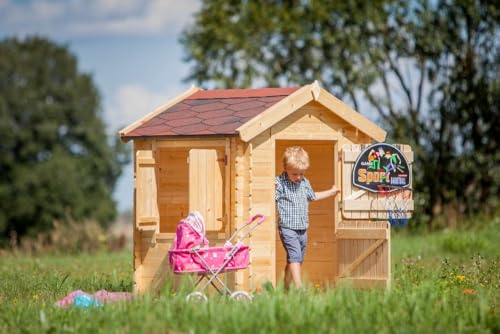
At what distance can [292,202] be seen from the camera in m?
11.1

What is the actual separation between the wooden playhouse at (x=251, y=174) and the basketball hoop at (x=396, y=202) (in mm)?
106

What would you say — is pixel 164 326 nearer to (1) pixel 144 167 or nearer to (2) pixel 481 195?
(1) pixel 144 167

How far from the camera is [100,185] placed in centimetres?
4638

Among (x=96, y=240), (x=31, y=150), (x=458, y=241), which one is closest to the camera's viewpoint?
(x=458, y=241)

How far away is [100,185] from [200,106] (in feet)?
115

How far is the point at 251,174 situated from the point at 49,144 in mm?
35088

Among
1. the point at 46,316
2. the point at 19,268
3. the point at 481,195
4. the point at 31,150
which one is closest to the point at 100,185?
the point at 31,150

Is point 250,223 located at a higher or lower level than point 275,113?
lower

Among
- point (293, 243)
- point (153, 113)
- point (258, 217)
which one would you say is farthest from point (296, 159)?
point (153, 113)

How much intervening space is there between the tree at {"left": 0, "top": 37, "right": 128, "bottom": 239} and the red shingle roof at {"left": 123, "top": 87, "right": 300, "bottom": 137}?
2971 centimetres

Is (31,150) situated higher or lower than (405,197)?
higher

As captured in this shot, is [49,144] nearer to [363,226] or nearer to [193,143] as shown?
[193,143]

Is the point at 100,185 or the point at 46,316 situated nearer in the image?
the point at 46,316

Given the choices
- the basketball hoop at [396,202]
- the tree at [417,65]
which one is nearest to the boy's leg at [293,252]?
the basketball hoop at [396,202]
